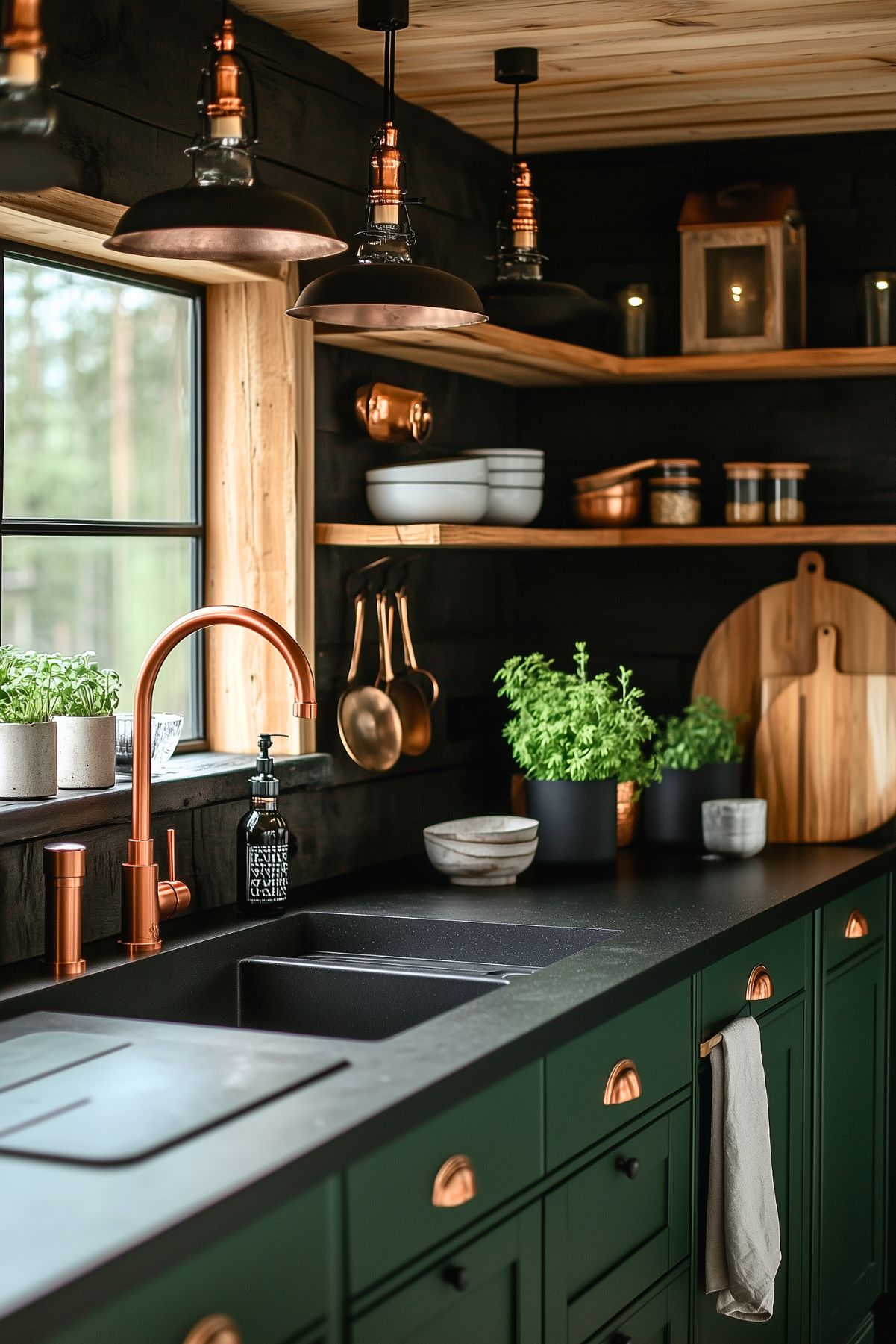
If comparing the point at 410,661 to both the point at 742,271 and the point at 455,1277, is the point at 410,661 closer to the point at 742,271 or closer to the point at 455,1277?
the point at 742,271

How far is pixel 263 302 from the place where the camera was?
9.75ft

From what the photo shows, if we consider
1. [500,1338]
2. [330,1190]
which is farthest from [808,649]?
[330,1190]

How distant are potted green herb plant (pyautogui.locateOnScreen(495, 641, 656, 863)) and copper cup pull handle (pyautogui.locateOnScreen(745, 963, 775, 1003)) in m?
0.52

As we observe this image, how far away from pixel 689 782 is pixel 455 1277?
180 centimetres

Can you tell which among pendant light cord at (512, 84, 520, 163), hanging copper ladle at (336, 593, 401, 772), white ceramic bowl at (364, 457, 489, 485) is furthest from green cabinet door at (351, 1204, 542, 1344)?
pendant light cord at (512, 84, 520, 163)

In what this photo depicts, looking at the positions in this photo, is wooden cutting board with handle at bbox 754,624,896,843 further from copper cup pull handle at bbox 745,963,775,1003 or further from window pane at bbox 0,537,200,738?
window pane at bbox 0,537,200,738

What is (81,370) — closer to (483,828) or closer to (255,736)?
(255,736)

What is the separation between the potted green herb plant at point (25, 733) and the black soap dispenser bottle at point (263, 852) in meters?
0.42

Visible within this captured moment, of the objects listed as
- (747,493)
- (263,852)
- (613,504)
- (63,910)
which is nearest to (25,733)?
(63,910)

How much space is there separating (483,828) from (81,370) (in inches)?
45.8

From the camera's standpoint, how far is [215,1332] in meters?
1.46

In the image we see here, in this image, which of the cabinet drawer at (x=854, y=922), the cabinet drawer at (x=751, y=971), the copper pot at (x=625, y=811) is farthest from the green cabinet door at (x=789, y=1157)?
the copper pot at (x=625, y=811)

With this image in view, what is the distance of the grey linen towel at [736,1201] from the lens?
260 cm

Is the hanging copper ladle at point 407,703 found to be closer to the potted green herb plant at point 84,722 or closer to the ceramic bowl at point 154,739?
the ceramic bowl at point 154,739
